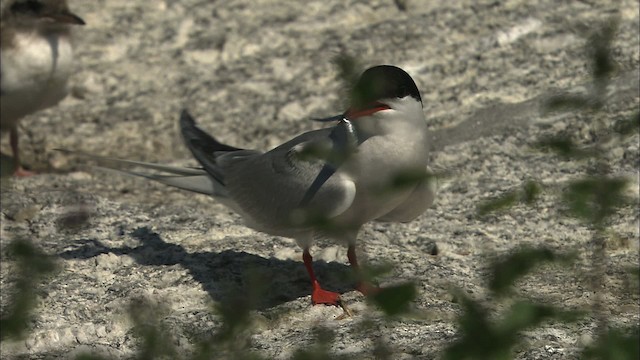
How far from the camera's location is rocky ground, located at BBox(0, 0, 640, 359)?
11.2 ft

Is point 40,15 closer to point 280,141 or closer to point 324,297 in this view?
point 280,141

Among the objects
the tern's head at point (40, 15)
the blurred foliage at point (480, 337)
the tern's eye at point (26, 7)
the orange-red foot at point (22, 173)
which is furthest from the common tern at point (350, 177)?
the tern's eye at point (26, 7)

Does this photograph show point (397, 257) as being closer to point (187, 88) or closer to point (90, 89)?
point (187, 88)

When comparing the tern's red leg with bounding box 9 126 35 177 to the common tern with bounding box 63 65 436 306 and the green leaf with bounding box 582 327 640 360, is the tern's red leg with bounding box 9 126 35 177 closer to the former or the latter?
the common tern with bounding box 63 65 436 306

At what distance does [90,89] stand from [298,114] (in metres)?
1.15

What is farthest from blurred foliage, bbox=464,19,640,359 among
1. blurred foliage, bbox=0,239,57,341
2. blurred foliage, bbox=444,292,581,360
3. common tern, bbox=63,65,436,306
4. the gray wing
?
the gray wing

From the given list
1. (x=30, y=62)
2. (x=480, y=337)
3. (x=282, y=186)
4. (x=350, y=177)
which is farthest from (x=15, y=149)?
(x=480, y=337)

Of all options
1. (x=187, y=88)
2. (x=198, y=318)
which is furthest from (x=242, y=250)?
(x=187, y=88)

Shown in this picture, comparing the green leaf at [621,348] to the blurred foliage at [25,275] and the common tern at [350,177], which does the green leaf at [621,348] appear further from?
the common tern at [350,177]

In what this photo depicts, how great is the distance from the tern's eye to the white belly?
21 centimetres

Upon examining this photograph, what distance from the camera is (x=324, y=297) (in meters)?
3.50

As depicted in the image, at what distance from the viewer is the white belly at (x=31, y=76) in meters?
5.14

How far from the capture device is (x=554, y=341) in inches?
124

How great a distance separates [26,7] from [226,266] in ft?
7.76
